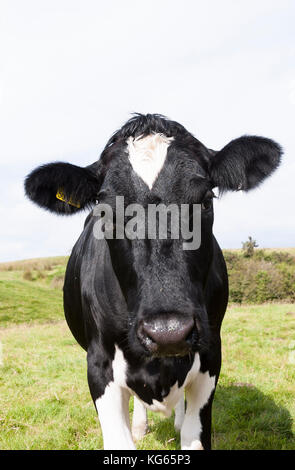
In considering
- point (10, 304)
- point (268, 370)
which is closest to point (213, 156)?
point (268, 370)

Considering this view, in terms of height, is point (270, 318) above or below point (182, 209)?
below

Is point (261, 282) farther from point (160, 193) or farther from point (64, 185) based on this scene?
point (160, 193)

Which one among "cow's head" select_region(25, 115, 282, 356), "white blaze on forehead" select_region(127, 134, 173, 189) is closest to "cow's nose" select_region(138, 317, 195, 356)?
"cow's head" select_region(25, 115, 282, 356)

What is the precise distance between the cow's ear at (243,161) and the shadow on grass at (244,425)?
2.63 metres

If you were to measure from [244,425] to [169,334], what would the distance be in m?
3.38

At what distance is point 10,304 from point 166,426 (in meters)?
22.1

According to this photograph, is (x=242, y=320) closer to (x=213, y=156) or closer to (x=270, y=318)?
(x=270, y=318)

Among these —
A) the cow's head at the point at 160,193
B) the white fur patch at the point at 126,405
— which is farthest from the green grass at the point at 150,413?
the cow's head at the point at 160,193

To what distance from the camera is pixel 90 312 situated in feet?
13.6

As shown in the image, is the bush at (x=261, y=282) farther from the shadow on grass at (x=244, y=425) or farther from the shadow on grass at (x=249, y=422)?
the shadow on grass at (x=244, y=425)

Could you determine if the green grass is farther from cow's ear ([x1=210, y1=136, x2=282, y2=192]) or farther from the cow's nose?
cow's ear ([x1=210, y1=136, x2=282, y2=192])

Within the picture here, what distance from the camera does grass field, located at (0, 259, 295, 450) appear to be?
197 inches

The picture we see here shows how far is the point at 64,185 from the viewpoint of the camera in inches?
148

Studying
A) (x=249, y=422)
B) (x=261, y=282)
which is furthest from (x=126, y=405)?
(x=261, y=282)
